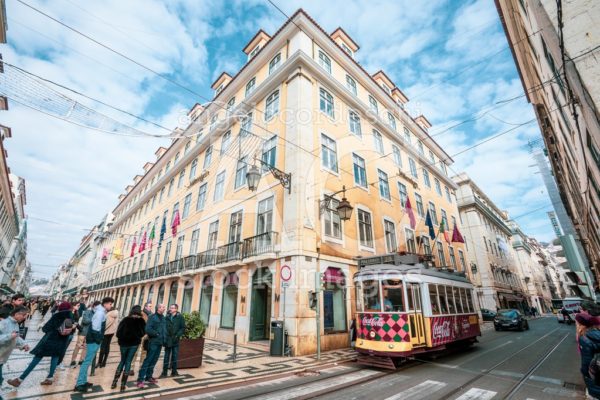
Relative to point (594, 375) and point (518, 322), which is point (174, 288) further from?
point (518, 322)

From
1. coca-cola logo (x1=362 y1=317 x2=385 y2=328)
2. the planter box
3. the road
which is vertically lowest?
the road

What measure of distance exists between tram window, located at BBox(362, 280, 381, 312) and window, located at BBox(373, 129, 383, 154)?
1234 centimetres

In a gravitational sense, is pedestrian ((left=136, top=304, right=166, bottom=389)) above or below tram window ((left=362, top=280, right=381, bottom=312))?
below

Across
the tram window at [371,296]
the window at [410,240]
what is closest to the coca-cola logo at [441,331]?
the tram window at [371,296]

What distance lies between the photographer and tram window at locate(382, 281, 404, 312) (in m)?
8.26

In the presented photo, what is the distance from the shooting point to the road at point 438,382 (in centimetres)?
539

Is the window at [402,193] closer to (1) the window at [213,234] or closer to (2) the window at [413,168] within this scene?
(2) the window at [413,168]

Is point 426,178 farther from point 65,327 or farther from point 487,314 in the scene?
point 65,327

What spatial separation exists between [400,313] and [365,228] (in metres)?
7.38

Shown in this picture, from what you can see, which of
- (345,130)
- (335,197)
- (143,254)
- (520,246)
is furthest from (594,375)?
(520,246)

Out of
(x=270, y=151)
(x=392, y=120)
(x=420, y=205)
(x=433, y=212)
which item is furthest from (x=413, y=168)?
(x=270, y=151)

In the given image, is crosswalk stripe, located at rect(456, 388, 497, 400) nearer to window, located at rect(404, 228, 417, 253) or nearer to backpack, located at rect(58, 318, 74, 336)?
backpack, located at rect(58, 318, 74, 336)

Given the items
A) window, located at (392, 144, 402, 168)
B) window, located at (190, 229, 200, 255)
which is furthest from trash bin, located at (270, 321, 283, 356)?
window, located at (392, 144, 402, 168)

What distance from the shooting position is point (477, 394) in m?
5.43
